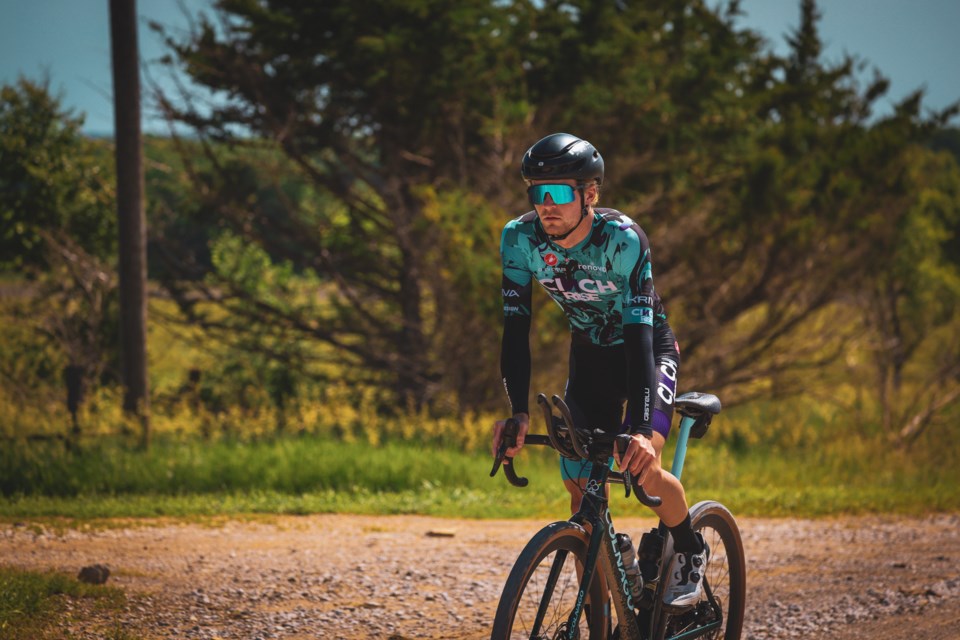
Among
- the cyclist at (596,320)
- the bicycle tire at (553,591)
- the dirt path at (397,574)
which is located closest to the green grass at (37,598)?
the dirt path at (397,574)

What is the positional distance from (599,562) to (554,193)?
1457mm

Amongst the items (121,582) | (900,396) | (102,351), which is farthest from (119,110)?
(900,396)

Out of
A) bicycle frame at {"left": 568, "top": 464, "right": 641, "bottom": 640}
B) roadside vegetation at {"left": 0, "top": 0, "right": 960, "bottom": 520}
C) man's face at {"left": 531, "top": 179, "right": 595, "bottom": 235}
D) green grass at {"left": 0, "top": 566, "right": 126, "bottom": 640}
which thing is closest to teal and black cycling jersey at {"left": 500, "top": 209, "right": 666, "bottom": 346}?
man's face at {"left": 531, "top": 179, "right": 595, "bottom": 235}

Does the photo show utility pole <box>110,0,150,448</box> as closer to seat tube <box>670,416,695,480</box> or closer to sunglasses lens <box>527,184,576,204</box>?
seat tube <box>670,416,695,480</box>

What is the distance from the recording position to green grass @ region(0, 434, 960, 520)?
8.93 meters

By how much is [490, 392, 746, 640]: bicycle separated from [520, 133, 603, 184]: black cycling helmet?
941 mm

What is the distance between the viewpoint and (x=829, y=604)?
604cm

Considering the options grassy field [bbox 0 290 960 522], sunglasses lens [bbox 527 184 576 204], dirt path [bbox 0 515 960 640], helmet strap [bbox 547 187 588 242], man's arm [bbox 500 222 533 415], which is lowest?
dirt path [bbox 0 515 960 640]

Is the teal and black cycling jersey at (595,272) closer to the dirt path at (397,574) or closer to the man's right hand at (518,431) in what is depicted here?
the man's right hand at (518,431)

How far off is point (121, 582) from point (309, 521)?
2.35 metres

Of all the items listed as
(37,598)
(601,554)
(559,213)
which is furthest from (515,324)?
(37,598)

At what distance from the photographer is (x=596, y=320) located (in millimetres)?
4250

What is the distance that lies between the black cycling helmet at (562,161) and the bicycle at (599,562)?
3.09 ft

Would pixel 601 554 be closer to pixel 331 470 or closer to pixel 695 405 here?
pixel 695 405
